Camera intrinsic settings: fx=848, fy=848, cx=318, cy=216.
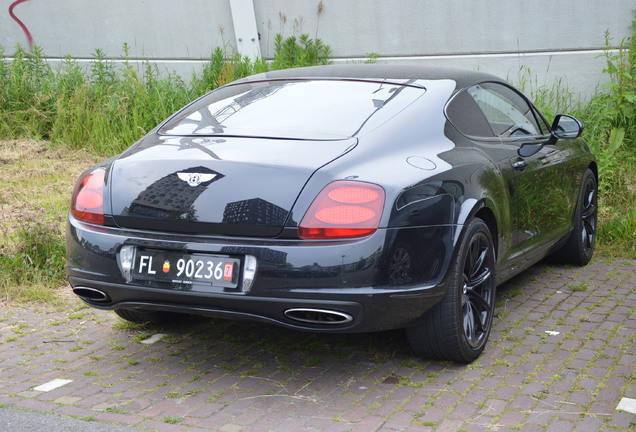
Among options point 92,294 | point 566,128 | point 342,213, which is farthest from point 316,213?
point 566,128

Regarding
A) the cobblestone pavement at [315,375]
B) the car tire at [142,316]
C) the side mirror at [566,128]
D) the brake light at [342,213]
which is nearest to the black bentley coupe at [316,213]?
the brake light at [342,213]

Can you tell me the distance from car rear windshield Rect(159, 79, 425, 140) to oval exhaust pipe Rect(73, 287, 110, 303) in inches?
35.1

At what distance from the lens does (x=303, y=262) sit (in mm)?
3508

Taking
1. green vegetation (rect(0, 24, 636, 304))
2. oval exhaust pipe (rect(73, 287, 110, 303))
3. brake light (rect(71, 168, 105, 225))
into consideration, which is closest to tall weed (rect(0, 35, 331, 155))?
green vegetation (rect(0, 24, 636, 304))

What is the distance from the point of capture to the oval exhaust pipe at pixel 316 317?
11.7 ft

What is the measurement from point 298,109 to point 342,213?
3.07 feet

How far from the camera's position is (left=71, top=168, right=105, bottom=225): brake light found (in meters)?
3.92

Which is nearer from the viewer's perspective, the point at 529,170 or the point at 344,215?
the point at 344,215

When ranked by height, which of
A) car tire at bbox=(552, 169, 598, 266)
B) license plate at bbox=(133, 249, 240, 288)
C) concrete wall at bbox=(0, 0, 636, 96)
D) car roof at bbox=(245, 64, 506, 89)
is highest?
concrete wall at bbox=(0, 0, 636, 96)

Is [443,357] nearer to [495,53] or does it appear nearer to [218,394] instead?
[218,394]

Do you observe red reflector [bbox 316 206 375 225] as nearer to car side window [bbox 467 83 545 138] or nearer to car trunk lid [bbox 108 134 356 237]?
car trunk lid [bbox 108 134 356 237]

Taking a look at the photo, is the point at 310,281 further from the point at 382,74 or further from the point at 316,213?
the point at 382,74

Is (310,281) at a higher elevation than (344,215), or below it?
below

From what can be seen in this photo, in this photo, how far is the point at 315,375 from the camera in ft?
13.3
